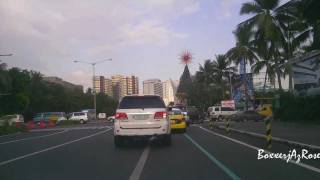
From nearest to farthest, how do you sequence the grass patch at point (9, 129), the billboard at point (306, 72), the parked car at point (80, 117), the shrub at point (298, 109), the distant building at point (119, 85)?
the shrub at point (298, 109) < the grass patch at point (9, 129) < the billboard at point (306, 72) < the parked car at point (80, 117) < the distant building at point (119, 85)

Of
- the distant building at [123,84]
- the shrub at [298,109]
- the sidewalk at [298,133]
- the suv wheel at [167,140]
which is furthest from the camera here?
the distant building at [123,84]

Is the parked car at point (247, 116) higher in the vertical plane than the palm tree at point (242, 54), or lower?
lower

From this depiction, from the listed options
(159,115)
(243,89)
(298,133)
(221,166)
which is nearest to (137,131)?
(159,115)

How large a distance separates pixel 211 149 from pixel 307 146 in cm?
322

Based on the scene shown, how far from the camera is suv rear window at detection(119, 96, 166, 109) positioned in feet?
63.7

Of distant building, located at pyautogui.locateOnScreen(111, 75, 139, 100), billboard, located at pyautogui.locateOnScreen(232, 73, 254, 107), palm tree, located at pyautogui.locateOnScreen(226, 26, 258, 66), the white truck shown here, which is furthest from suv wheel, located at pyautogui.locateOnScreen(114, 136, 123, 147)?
Result: distant building, located at pyautogui.locateOnScreen(111, 75, 139, 100)

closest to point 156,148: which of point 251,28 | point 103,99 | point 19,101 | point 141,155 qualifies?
point 141,155

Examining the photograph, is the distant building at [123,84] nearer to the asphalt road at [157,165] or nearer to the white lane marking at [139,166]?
the asphalt road at [157,165]

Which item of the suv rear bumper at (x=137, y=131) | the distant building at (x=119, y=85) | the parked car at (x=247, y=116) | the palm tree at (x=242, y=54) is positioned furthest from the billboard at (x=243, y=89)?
the distant building at (x=119, y=85)

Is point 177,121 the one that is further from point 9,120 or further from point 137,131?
point 9,120

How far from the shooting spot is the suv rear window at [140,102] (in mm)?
19422

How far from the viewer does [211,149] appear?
18.5 meters

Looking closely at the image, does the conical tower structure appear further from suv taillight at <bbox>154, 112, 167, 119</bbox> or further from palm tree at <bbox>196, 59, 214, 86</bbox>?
suv taillight at <bbox>154, 112, 167, 119</bbox>

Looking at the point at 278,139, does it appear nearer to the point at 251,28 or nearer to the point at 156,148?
the point at 156,148
